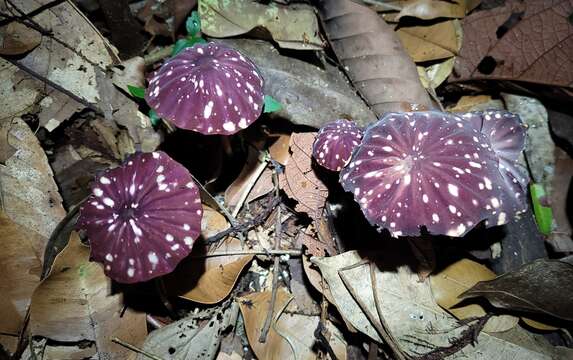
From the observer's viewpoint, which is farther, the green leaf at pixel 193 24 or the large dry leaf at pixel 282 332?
the green leaf at pixel 193 24

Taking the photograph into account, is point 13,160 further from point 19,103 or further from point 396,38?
point 396,38

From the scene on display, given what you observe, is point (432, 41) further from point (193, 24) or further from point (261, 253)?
point (261, 253)

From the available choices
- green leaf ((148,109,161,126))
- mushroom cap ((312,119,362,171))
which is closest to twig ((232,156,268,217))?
mushroom cap ((312,119,362,171))

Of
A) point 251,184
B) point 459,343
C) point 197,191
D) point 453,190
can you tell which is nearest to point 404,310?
point 459,343

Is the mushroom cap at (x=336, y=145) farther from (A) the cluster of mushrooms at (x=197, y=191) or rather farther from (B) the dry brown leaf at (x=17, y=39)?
(B) the dry brown leaf at (x=17, y=39)

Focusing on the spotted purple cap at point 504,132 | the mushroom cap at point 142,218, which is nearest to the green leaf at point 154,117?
the mushroom cap at point 142,218

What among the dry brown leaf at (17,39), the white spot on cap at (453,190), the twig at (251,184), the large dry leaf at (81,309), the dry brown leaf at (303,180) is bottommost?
the large dry leaf at (81,309)

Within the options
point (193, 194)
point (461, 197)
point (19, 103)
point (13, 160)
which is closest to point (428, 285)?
point (461, 197)
